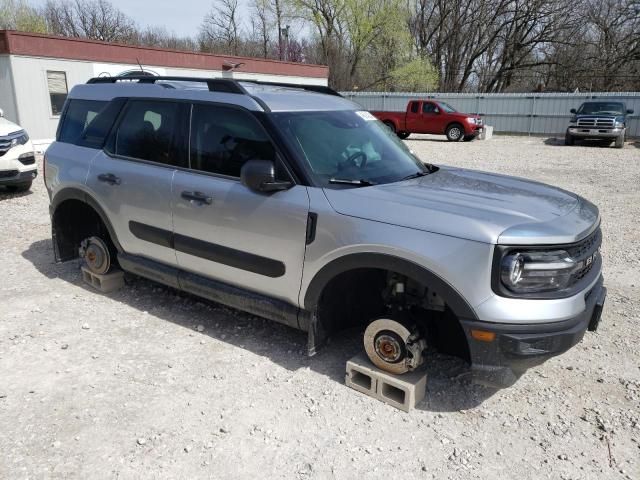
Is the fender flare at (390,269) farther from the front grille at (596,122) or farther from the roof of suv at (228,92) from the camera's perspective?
the front grille at (596,122)

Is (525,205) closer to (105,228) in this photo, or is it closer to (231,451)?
(231,451)

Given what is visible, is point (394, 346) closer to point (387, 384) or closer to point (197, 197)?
point (387, 384)

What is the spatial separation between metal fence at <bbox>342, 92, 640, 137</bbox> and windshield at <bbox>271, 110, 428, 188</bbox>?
23935mm

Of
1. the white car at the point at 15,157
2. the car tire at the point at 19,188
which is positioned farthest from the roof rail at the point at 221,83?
the car tire at the point at 19,188

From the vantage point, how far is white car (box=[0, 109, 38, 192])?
28.2 ft

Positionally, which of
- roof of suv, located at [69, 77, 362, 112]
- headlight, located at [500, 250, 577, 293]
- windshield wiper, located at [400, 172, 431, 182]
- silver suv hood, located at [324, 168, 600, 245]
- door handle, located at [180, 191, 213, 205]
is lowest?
headlight, located at [500, 250, 577, 293]

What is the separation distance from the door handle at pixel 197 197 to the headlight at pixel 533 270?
2.06 m

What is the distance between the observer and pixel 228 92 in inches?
149

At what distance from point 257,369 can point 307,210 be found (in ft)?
4.00

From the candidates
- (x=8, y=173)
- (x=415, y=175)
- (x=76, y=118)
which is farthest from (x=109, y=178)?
(x=8, y=173)

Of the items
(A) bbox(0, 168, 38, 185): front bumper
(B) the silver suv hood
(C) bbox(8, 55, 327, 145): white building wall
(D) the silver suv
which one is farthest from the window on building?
(B) the silver suv hood

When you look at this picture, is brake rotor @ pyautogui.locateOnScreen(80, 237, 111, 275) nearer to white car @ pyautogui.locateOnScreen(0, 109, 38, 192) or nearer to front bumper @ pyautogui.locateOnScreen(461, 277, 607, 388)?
front bumper @ pyautogui.locateOnScreen(461, 277, 607, 388)

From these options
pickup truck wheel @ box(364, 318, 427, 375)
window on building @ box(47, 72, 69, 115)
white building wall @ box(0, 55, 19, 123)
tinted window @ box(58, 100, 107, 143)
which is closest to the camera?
pickup truck wheel @ box(364, 318, 427, 375)

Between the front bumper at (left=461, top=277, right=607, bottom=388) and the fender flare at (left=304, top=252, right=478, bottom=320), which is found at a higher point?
the fender flare at (left=304, top=252, right=478, bottom=320)
